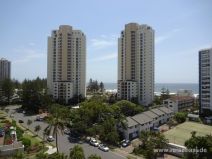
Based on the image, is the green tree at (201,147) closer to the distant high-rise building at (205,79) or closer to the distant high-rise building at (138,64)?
the distant high-rise building at (205,79)

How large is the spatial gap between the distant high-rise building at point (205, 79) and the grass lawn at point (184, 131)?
12.3 metres

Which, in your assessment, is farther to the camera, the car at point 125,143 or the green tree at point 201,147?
the car at point 125,143

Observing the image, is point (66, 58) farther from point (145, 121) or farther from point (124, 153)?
point (124, 153)

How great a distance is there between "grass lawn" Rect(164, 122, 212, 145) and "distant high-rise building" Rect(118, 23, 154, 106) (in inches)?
1181

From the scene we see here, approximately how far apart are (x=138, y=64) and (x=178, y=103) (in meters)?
22.4

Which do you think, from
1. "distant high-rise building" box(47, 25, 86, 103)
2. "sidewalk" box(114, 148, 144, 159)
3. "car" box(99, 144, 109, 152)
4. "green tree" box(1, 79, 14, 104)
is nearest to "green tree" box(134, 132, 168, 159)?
"sidewalk" box(114, 148, 144, 159)

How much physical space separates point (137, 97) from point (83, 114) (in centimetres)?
3987

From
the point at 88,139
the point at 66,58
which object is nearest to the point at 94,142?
the point at 88,139

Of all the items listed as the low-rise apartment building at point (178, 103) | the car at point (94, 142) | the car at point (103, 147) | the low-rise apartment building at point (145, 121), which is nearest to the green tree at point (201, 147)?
the car at point (103, 147)

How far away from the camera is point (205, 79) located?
73750mm

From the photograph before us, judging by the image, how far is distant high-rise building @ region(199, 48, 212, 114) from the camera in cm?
7212

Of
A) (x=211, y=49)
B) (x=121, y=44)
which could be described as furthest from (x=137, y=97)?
(x=211, y=49)

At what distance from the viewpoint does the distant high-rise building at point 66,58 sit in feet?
331

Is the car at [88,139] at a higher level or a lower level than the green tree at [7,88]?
lower
